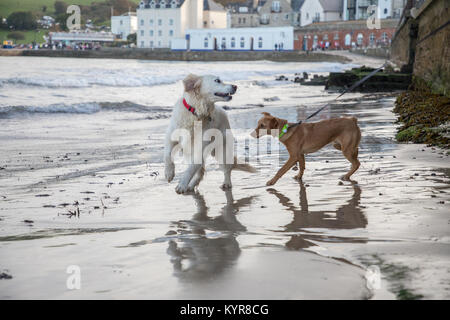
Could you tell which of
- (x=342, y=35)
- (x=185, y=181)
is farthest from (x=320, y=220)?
(x=342, y=35)

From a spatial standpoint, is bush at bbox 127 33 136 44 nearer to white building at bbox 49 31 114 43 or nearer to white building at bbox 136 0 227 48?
white building at bbox 49 31 114 43

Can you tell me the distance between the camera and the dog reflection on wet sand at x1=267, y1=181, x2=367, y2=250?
3.84 metres

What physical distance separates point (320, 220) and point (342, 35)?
92.4 metres

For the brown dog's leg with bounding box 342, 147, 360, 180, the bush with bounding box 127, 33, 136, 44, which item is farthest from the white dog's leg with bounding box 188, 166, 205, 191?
the bush with bounding box 127, 33, 136, 44

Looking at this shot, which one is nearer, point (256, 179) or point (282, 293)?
point (282, 293)

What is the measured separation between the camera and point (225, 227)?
436 centimetres

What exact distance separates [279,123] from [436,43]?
839cm

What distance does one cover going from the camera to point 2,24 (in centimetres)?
15412

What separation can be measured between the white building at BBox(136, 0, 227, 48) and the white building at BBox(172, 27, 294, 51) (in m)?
3.88

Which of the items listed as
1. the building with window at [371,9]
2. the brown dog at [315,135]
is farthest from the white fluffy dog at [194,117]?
the building with window at [371,9]

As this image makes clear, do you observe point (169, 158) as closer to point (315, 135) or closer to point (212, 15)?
point (315, 135)

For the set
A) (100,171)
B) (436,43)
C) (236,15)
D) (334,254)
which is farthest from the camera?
(236,15)

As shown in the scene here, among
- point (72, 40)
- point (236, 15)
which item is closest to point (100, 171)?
point (236, 15)
